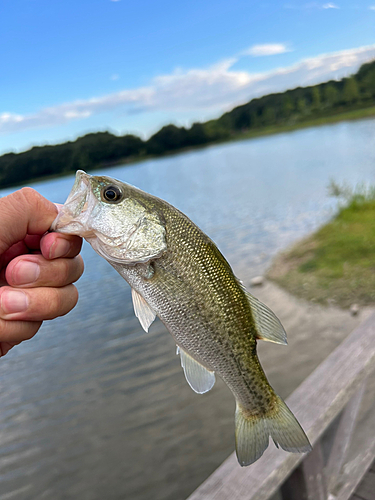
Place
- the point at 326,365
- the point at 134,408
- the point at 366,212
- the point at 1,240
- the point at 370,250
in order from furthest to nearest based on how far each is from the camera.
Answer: the point at 366,212
the point at 370,250
the point at 134,408
the point at 326,365
the point at 1,240

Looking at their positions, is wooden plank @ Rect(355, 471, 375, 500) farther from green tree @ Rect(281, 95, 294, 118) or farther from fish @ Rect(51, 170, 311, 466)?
green tree @ Rect(281, 95, 294, 118)

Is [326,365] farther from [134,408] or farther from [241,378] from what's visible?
[134,408]

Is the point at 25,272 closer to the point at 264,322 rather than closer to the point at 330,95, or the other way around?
the point at 264,322

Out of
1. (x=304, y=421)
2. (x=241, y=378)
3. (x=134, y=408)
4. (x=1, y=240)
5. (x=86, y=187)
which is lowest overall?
(x=134, y=408)

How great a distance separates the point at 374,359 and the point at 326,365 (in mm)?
413

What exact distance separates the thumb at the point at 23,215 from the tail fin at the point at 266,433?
1.07 m

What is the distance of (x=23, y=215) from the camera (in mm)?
1479

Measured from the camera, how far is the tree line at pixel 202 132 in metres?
6.73

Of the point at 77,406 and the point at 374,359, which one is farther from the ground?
the point at 374,359

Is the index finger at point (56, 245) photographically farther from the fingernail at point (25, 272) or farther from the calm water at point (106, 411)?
the calm water at point (106, 411)

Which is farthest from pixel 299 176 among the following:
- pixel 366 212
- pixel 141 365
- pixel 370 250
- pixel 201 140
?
pixel 141 365

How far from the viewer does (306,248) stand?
489 inches

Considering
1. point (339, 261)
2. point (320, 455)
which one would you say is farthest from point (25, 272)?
point (339, 261)

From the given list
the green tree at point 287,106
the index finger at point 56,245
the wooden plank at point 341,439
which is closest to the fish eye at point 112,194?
the index finger at point 56,245
